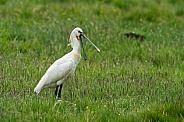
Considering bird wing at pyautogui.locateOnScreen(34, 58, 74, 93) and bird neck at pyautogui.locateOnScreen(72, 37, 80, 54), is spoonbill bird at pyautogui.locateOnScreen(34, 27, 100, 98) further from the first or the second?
bird neck at pyautogui.locateOnScreen(72, 37, 80, 54)

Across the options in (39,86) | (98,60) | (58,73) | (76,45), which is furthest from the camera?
(98,60)

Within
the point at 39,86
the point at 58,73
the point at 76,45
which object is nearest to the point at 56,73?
the point at 58,73

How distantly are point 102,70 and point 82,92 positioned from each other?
154 cm

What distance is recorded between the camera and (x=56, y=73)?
331 inches

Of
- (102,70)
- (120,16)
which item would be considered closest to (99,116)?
(102,70)

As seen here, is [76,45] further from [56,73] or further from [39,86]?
[39,86]

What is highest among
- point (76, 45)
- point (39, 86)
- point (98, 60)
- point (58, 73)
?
point (76, 45)

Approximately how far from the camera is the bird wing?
8359 mm

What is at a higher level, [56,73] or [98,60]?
[98,60]

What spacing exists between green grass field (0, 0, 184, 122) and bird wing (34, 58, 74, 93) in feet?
0.79

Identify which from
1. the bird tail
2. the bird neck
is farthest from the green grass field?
the bird neck

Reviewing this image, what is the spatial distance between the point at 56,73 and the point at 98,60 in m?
2.72

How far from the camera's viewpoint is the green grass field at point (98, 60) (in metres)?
7.46

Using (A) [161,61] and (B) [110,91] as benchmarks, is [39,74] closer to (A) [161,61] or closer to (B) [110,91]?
(B) [110,91]
